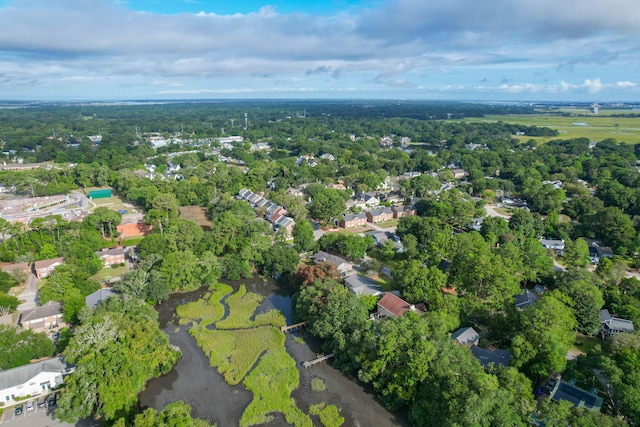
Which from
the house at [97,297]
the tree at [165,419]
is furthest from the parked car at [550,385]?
the house at [97,297]

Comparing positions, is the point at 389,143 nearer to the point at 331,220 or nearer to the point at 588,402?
the point at 331,220

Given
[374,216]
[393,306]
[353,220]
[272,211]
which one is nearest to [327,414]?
[393,306]

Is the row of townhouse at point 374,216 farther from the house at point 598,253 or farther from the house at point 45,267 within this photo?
the house at point 45,267

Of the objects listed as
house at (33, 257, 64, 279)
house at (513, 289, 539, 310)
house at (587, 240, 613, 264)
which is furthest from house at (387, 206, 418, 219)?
house at (33, 257, 64, 279)

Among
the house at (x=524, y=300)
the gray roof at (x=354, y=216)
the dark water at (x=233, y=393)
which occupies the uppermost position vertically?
the gray roof at (x=354, y=216)

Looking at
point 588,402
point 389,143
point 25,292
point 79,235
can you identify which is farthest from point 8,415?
point 389,143

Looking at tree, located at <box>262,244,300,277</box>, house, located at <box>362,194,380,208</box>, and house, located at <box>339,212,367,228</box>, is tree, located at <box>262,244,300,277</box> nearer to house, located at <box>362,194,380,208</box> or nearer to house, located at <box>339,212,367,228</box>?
house, located at <box>339,212,367,228</box>
